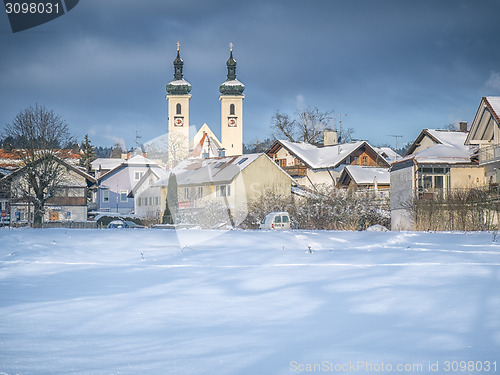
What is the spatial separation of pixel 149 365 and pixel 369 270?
621cm

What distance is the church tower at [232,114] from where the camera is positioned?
12525 cm

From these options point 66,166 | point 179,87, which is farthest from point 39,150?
point 179,87

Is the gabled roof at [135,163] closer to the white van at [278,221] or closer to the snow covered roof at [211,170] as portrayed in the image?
the snow covered roof at [211,170]

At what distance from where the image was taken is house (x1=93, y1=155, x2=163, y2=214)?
85.7 metres

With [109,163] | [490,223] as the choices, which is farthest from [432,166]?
[109,163]

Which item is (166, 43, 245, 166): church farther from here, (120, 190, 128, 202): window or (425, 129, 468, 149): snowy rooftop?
(425, 129, 468, 149): snowy rooftop

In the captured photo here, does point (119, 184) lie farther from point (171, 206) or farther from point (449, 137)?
point (449, 137)

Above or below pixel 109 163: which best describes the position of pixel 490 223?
below

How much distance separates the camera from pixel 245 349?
20.0ft

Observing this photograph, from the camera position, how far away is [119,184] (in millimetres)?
86500

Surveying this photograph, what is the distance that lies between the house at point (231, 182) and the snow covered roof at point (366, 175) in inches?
242

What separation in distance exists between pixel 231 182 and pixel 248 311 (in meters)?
48.8

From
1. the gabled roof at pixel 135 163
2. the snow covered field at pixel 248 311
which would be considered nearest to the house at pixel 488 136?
the snow covered field at pixel 248 311

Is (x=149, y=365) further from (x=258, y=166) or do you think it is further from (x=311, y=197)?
(x=258, y=166)
